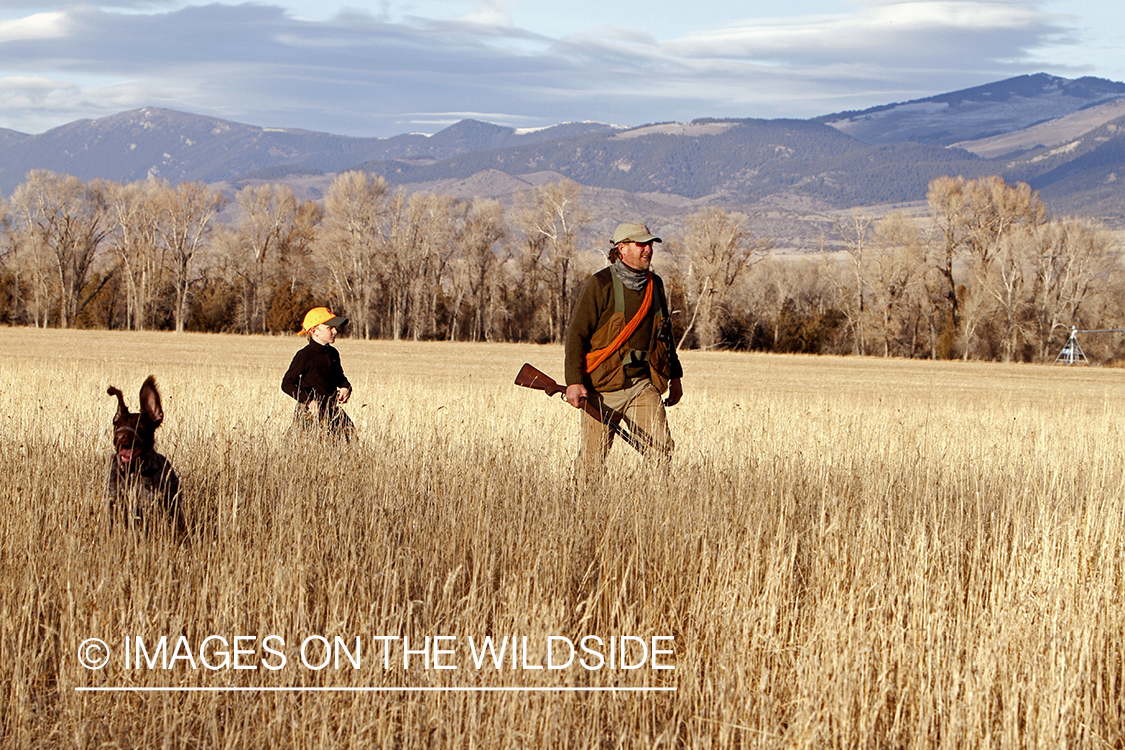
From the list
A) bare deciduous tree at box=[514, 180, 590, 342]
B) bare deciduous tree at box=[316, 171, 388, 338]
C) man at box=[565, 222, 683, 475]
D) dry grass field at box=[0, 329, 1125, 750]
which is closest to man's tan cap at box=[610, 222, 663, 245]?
man at box=[565, 222, 683, 475]

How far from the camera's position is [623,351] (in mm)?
6531

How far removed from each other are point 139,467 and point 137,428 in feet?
0.68

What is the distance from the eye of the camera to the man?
639 cm

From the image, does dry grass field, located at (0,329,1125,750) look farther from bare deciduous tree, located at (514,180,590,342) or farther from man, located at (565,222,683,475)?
bare deciduous tree, located at (514,180,590,342)

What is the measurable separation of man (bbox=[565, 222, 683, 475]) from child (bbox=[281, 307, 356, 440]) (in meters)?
1.98

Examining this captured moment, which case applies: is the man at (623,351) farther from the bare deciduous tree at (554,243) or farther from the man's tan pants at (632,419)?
the bare deciduous tree at (554,243)

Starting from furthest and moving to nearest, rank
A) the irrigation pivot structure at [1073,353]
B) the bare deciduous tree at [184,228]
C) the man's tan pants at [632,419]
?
1. the bare deciduous tree at [184,228]
2. the irrigation pivot structure at [1073,353]
3. the man's tan pants at [632,419]

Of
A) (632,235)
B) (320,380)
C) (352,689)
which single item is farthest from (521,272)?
(352,689)

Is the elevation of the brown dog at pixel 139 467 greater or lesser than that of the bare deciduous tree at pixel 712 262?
lesser

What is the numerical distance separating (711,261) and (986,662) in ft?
194

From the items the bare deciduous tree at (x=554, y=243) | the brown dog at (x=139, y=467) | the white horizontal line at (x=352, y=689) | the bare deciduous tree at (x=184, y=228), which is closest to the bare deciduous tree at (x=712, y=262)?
the bare deciduous tree at (x=554, y=243)

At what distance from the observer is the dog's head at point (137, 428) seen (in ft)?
15.6

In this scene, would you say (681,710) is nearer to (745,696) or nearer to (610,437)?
(745,696)

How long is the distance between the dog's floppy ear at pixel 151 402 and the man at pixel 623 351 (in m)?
2.52
